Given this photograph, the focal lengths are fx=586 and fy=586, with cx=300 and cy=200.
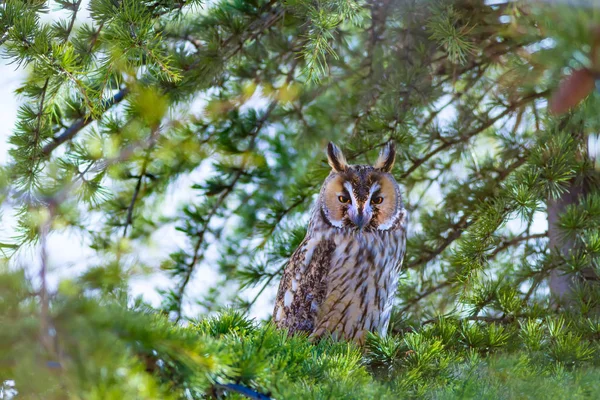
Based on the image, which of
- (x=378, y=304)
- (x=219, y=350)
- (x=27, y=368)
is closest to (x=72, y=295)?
(x=27, y=368)

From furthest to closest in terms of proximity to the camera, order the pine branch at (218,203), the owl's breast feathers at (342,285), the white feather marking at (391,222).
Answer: the pine branch at (218,203) → the white feather marking at (391,222) → the owl's breast feathers at (342,285)

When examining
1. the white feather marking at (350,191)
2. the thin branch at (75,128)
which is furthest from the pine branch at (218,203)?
the thin branch at (75,128)

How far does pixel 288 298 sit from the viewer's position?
2.09 meters

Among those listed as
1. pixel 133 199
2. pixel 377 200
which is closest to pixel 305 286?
pixel 377 200

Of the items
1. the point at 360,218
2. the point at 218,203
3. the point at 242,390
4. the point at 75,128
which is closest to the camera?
the point at 242,390

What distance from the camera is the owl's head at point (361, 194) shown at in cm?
207

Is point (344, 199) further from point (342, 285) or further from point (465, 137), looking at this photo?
point (465, 137)

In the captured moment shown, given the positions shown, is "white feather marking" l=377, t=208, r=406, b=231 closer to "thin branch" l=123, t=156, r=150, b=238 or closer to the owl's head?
the owl's head

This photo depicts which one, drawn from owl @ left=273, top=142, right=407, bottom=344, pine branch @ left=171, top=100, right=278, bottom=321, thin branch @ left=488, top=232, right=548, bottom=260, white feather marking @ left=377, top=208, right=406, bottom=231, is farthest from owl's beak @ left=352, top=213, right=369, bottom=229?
pine branch @ left=171, top=100, right=278, bottom=321

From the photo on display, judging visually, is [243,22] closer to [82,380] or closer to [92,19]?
[92,19]

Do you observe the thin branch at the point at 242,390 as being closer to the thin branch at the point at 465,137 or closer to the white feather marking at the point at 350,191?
the white feather marking at the point at 350,191

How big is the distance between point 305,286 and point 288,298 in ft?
0.27

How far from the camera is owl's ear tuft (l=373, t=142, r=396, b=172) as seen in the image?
6.89ft

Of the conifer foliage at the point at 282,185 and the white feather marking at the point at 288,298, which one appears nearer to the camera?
the conifer foliage at the point at 282,185
